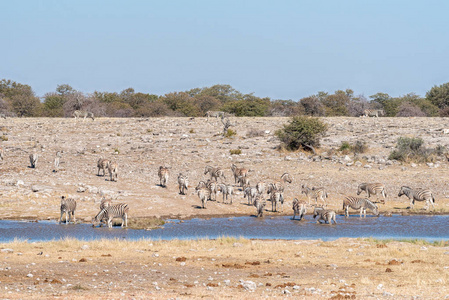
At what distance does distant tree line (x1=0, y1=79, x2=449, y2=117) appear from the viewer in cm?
6406

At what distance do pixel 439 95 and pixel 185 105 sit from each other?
32.2 m

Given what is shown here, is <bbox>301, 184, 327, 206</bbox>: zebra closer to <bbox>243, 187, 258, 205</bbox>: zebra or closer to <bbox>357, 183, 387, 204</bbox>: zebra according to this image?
<bbox>357, 183, 387, 204</bbox>: zebra

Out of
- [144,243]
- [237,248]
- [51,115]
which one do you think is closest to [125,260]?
[144,243]

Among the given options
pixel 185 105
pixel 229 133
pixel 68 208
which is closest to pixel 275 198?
pixel 68 208

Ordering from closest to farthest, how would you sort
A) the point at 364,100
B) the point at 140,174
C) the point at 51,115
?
the point at 140,174 → the point at 51,115 → the point at 364,100

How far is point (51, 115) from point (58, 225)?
140 ft

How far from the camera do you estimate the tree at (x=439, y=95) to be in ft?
251

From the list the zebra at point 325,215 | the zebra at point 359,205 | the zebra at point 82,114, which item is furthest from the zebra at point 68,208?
the zebra at point 82,114

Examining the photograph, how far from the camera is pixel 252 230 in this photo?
81.4 feet

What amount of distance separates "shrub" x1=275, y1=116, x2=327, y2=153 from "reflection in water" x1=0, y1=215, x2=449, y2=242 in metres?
14.7

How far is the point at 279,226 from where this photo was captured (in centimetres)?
2553

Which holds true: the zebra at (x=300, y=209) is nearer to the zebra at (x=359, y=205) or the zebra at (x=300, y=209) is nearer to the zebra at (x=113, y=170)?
the zebra at (x=359, y=205)

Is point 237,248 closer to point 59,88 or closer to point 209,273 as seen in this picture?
point 209,273

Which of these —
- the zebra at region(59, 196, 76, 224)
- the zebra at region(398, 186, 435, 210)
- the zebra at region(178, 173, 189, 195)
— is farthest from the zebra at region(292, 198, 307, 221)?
the zebra at region(59, 196, 76, 224)
